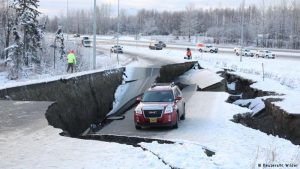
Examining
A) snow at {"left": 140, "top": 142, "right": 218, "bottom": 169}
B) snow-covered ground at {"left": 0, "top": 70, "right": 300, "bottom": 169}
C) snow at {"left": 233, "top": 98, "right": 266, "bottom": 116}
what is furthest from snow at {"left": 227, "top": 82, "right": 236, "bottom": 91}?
snow at {"left": 140, "top": 142, "right": 218, "bottom": 169}

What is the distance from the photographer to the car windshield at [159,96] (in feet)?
66.8

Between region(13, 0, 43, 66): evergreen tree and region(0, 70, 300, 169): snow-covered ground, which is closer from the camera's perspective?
region(0, 70, 300, 169): snow-covered ground

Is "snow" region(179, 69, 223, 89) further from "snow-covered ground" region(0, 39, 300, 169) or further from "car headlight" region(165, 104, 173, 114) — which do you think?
"snow-covered ground" region(0, 39, 300, 169)

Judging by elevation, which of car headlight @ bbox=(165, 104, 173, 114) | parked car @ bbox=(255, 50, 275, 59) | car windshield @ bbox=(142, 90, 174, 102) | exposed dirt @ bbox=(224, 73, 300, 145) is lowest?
exposed dirt @ bbox=(224, 73, 300, 145)

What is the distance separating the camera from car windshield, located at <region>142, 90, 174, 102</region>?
20.4m

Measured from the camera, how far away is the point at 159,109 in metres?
19.4

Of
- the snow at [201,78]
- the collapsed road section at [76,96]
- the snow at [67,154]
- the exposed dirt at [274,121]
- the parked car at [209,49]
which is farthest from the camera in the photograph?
the parked car at [209,49]

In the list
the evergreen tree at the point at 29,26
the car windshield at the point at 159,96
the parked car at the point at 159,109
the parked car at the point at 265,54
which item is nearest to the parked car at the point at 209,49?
the parked car at the point at 265,54

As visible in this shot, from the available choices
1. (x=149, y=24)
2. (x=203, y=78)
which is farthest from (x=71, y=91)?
(x=149, y=24)

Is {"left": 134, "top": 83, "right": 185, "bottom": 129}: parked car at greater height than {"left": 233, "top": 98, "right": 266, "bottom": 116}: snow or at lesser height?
greater

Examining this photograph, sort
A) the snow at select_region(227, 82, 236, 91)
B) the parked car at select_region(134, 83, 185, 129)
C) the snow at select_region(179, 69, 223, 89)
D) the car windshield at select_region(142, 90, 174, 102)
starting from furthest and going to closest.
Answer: the snow at select_region(227, 82, 236, 91) < the snow at select_region(179, 69, 223, 89) < the car windshield at select_region(142, 90, 174, 102) < the parked car at select_region(134, 83, 185, 129)

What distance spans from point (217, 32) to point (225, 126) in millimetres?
122158

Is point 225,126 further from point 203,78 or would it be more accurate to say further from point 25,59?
point 25,59

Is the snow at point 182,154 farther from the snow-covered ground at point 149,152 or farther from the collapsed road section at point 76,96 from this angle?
the collapsed road section at point 76,96
